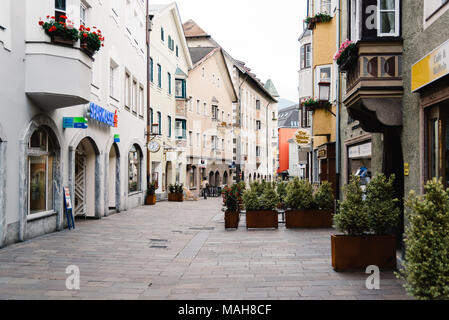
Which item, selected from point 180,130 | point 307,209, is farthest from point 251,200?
point 180,130

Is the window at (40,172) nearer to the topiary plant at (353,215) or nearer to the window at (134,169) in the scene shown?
the topiary plant at (353,215)

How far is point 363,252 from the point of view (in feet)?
24.1

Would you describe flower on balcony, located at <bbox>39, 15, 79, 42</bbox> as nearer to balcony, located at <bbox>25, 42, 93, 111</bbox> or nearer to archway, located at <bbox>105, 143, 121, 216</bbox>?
balcony, located at <bbox>25, 42, 93, 111</bbox>

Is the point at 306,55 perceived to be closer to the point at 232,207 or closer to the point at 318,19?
the point at 318,19

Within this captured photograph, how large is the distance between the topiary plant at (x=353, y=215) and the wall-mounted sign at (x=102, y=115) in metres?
10.1

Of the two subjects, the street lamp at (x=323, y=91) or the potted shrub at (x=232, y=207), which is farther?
the street lamp at (x=323, y=91)

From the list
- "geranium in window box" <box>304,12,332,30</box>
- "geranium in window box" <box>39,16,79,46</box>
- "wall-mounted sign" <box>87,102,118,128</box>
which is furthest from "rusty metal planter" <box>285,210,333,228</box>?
"geranium in window box" <box>304,12,332,30</box>

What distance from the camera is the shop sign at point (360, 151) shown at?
40.4 ft

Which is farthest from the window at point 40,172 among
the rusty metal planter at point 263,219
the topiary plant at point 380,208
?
the topiary plant at point 380,208

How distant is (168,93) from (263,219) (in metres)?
19.3

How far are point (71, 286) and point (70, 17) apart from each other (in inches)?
289

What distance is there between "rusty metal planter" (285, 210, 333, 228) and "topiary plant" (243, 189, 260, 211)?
0.92 meters

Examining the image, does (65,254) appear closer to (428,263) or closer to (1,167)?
(1,167)
